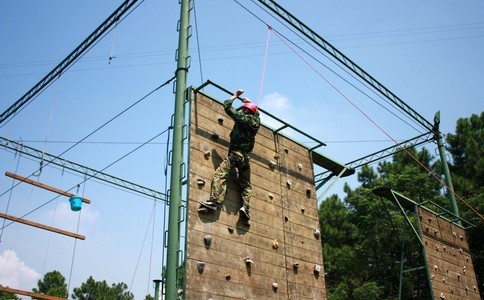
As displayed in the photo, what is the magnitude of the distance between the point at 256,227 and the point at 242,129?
1.98 metres

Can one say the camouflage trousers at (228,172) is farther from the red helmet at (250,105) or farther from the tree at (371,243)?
the tree at (371,243)

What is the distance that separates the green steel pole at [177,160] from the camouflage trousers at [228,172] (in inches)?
29.1

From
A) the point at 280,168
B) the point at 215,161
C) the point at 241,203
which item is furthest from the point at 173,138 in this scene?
the point at 280,168

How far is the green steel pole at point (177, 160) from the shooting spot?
7543 mm

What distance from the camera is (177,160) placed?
8.36m

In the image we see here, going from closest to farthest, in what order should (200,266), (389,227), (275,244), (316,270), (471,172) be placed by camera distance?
1. (200,266)
2. (275,244)
3. (316,270)
4. (389,227)
5. (471,172)

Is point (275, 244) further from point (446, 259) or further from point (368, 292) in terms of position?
point (368, 292)

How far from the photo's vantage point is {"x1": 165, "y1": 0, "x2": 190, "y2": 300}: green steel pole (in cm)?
754

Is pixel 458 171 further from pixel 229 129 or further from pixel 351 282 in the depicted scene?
pixel 229 129

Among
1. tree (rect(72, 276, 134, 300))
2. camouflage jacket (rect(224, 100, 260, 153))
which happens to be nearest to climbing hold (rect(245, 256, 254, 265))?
camouflage jacket (rect(224, 100, 260, 153))

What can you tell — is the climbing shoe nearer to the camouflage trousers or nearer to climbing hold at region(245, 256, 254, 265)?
the camouflage trousers

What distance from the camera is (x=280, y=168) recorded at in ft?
35.6

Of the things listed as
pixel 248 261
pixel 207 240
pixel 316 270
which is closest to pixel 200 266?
pixel 207 240

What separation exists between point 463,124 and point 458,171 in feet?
10.5
